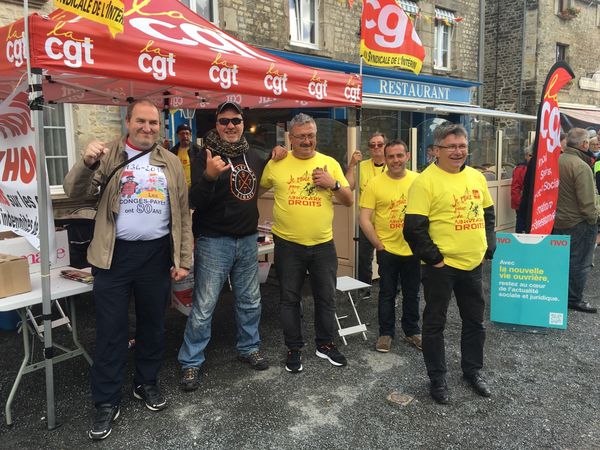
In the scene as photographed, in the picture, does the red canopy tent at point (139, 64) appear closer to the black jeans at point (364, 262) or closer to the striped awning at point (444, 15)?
the black jeans at point (364, 262)

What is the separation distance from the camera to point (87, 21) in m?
2.93

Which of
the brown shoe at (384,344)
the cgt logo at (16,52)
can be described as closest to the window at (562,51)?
the brown shoe at (384,344)

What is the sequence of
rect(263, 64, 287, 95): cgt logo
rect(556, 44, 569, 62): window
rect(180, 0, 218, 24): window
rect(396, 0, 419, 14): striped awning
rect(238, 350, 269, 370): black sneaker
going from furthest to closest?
rect(556, 44, 569, 62): window < rect(396, 0, 419, 14): striped awning < rect(180, 0, 218, 24): window < rect(263, 64, 287, 95): cgt logo < rect(238, 350, 269, 370): black sneaker

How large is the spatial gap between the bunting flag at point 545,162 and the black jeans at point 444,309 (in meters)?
1.84

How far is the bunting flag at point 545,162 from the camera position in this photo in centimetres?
461

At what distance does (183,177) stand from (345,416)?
1.85 meters

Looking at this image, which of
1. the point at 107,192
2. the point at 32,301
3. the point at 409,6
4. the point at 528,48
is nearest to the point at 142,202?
the point at 107,192

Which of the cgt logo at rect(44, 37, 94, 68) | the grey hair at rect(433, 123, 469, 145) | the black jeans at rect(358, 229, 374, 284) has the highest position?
the cgt logo at rect(44, 37, 94, 68)

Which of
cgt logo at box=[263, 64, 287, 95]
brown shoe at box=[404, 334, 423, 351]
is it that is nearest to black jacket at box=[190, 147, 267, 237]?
cgt logo at box=[263, 64, 287, 95]

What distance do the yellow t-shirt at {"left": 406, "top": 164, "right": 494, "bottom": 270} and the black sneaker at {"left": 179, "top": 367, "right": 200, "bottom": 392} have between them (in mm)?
1875

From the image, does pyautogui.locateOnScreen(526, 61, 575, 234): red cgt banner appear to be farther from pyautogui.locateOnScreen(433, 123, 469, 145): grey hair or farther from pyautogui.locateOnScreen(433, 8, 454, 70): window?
pyautogui.locateOnScreen(433, 8, 454, 70): window

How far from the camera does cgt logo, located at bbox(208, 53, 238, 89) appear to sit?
3.50 meters

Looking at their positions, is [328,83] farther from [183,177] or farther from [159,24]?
[183,177]

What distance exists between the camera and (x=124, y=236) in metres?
2.87
